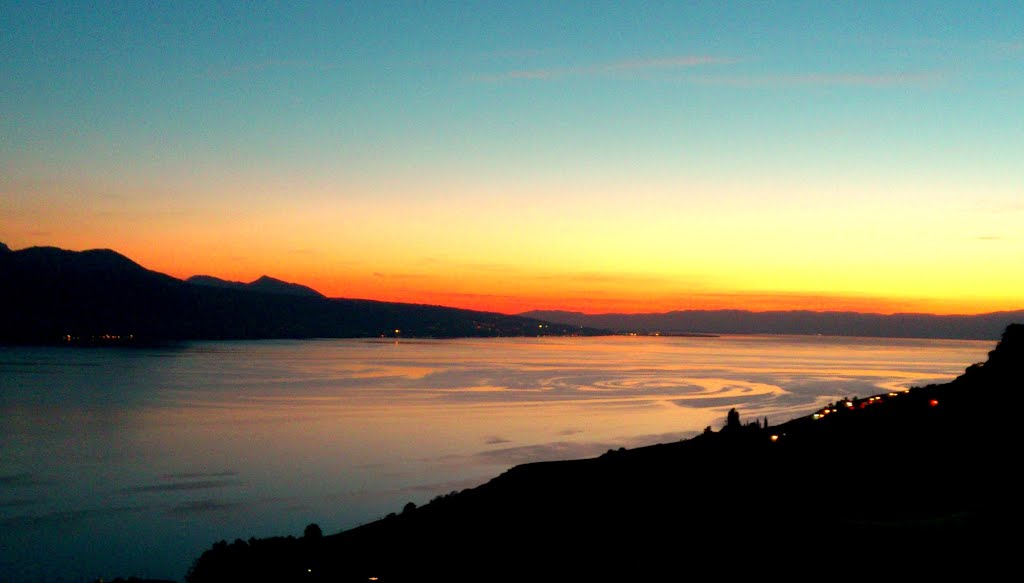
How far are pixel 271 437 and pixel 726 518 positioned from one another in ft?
97.2

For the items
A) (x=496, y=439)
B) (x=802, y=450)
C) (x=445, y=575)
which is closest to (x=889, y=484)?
(x=802, y=450)

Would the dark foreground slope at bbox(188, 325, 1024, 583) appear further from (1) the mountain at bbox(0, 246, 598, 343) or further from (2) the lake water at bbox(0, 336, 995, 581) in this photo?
(1) the mountain at bbox(0, 246, 598, 343)

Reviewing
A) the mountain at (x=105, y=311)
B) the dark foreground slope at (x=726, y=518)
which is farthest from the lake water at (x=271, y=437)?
the mountain at (x=105, y=311)

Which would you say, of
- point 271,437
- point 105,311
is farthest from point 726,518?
point 105,311

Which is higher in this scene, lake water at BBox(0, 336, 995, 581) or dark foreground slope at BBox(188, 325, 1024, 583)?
dark foreground slope at BBox(188, 325, 1024, 583)

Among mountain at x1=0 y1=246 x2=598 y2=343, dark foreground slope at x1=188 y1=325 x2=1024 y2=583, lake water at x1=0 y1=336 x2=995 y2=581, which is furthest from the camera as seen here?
mountain at x1=0 y1=246 x2=598 y2=343

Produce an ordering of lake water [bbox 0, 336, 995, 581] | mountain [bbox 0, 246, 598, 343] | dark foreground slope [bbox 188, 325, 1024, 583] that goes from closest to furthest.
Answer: dark foreground slope [bbox 188, 325, 1024, 583], lake water [bbox 0, 336, 995, 581], mountain [bbox 0, 246, 598, 343]

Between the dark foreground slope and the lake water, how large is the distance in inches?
239

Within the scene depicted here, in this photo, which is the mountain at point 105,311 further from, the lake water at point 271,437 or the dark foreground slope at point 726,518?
the dark foreground slope at point 726,518

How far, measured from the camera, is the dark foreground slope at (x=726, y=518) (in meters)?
9.73

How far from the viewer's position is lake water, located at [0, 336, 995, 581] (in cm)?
2219

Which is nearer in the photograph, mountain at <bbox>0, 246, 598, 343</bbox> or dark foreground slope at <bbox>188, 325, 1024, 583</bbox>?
dark foreground slope at <bbox>188, 325, 1024, 583</bbox>

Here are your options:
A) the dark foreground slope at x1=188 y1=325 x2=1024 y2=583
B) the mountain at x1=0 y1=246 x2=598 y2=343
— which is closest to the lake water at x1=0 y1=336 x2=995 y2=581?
the dark foreground slope at x1=188 y1=325 x2=1024 y2=583

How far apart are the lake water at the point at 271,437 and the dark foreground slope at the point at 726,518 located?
19.9ft
